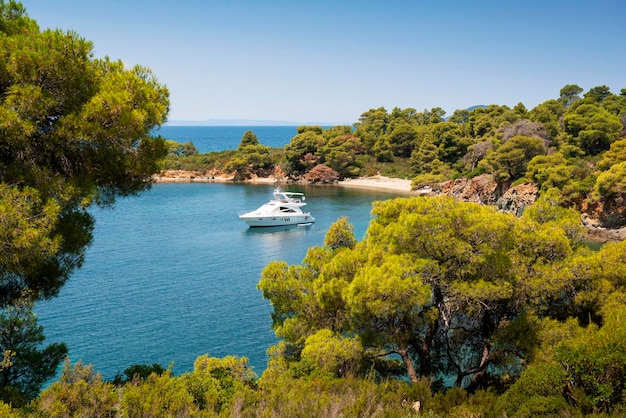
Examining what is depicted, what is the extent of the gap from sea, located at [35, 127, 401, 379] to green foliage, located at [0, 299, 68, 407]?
4.66 ft

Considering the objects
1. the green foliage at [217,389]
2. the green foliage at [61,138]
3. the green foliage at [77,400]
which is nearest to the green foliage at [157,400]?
the green foliage at [77,400]

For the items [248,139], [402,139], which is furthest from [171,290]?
[248,139]

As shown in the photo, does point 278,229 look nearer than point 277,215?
Yes

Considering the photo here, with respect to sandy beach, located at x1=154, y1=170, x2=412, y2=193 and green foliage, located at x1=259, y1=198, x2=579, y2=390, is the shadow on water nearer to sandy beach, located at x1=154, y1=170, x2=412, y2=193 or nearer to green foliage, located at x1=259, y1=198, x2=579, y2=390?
sandy beach, located at x1=154, y1=170, x2=412, y2=193

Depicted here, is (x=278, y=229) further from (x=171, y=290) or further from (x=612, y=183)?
(x=612, y=183)

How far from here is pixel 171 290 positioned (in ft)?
70.2

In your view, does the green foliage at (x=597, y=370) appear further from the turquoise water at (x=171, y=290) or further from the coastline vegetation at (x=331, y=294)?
the turquoise water at (x=171, y=290)

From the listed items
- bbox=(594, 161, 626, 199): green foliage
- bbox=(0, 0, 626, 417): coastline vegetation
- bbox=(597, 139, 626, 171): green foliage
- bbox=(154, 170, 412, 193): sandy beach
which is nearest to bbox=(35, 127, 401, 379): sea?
bbox=(0, 0, 626, 417): coastline vegetation

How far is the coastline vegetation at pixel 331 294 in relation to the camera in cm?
584

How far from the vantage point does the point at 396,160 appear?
65.9 metres

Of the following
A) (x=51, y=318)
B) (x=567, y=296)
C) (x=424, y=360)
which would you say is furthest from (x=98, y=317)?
(x=567, y=296)

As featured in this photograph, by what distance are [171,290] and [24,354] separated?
14.6 metres

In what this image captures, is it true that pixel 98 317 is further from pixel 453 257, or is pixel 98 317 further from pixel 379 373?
pixel 453 257

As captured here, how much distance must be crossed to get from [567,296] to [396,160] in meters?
56.2
